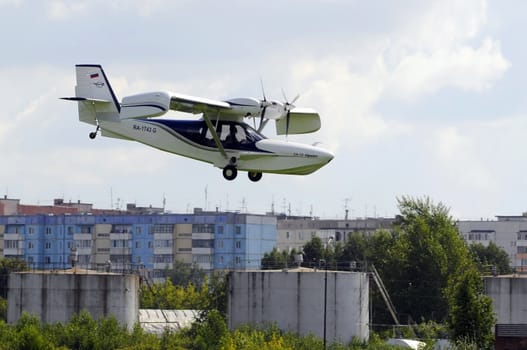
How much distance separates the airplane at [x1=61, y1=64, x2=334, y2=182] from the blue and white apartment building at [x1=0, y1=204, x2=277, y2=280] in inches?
A: 5067

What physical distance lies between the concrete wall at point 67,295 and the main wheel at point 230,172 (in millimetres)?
37699

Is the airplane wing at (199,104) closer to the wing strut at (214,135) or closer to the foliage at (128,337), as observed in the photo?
the wing strut at (214,135)

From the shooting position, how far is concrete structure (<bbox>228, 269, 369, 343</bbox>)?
289 ft

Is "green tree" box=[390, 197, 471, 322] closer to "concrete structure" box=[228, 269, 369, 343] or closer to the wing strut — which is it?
"concrete structure" box=[228, 269, 369, 343]

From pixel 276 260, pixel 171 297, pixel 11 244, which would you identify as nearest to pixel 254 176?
pixel 171 297

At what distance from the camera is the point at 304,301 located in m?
88.0

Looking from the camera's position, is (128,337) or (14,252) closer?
(128,337)

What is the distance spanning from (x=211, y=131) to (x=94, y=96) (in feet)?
20.7

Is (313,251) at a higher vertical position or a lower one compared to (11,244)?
lower

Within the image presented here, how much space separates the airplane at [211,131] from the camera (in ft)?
181

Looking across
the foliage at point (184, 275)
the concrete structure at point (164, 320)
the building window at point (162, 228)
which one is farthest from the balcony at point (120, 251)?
the concrete structure at point (164, 320)

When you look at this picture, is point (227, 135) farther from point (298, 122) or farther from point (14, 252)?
point (14, 252)

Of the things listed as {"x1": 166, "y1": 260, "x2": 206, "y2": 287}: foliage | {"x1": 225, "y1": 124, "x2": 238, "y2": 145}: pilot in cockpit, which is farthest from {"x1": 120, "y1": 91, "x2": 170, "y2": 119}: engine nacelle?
{"x1": 166, "y1": 260, "x2": 206, "y2": 287}: foliage

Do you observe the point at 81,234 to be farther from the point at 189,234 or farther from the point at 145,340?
the point at 145,340
